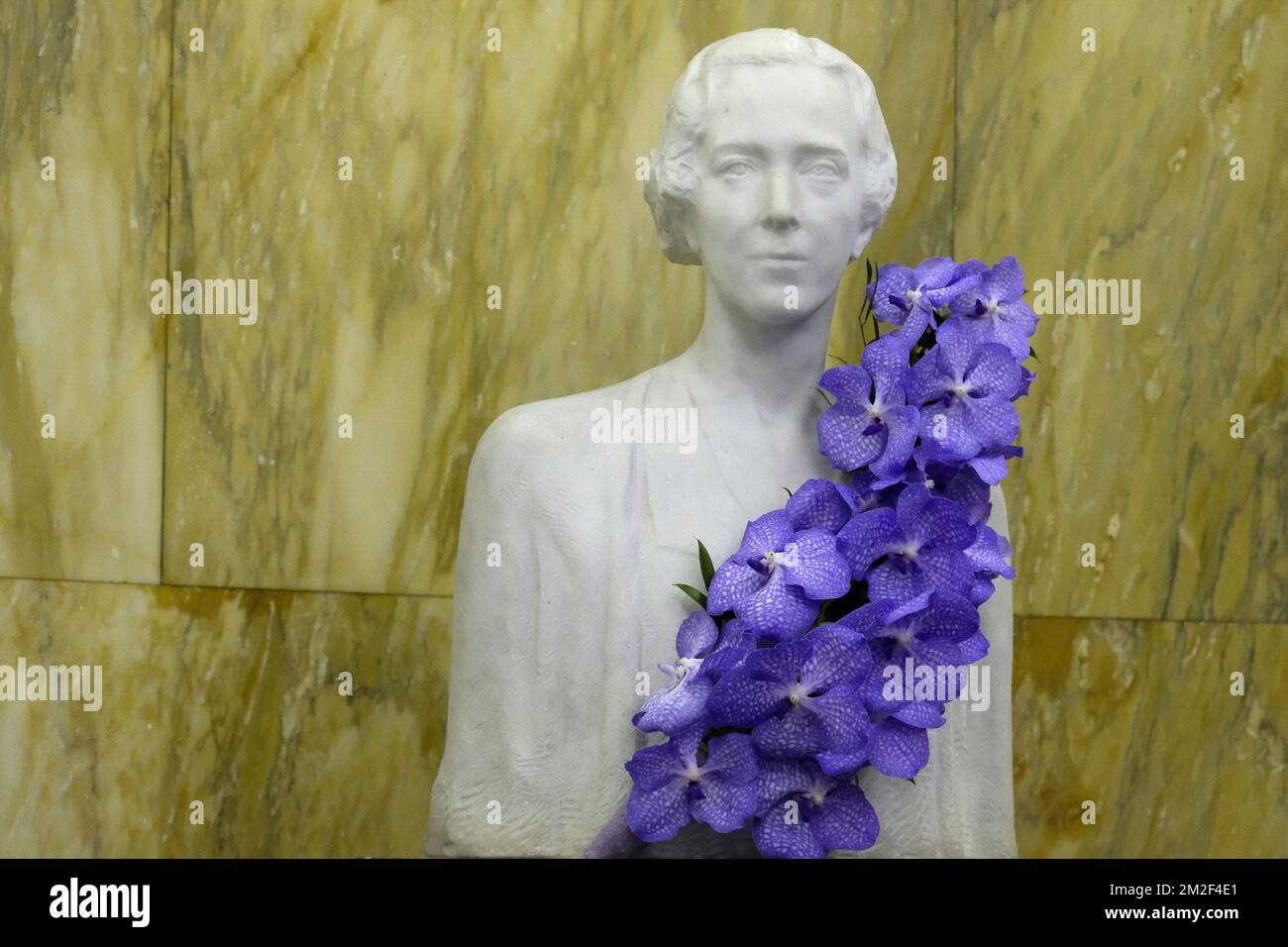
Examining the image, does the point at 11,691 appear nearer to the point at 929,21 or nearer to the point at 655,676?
the point at 655,676

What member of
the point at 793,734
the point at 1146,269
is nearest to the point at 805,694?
the point at 793,734

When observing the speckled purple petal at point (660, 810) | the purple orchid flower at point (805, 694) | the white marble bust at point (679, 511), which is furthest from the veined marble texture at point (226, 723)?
the purple orchid flower at point (805, 694)

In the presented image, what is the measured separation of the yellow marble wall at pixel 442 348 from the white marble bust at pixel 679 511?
38.2 inches

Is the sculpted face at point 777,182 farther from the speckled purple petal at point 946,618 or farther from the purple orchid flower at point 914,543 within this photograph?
the speckled purple petal at point 946,618

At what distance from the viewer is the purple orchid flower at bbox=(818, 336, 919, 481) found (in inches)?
124

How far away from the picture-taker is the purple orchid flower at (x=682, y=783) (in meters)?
3.03

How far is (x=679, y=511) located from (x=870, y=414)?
31 cm

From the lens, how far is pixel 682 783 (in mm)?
3049

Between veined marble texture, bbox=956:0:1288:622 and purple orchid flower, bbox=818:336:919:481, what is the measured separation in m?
1.13

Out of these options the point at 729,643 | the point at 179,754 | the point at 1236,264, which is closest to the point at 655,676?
the point at 729,643

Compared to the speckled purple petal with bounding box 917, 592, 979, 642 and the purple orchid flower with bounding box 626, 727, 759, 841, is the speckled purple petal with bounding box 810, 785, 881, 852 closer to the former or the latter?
the purple orchid flower with bounding box 626, 727, 759, 841

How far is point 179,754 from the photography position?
4238 mm

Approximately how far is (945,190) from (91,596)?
1.79 metres

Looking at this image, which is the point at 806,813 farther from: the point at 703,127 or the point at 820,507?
the point at 703,127
